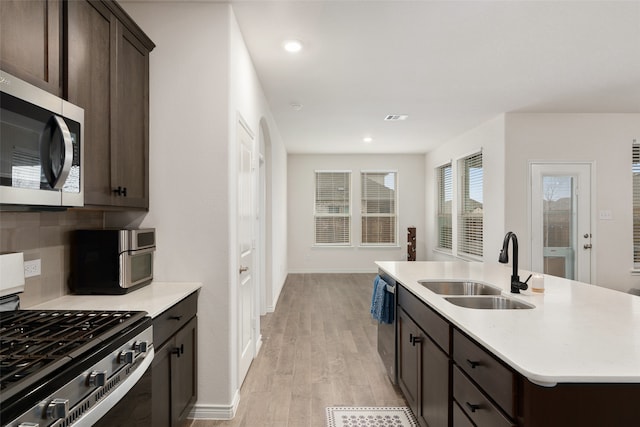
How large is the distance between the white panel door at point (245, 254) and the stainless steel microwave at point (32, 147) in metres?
1.37

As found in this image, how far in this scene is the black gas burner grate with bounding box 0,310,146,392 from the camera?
97 centimetres

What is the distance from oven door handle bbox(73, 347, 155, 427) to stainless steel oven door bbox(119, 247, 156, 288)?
2.25 ft

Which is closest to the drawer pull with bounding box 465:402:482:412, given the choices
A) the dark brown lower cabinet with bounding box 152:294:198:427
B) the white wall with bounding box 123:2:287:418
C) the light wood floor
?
the light wood floor

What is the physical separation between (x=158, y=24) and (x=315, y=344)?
10.4 feet

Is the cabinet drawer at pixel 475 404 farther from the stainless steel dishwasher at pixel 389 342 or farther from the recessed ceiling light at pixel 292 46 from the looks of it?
the recessed ceiling light at pixel 292 46

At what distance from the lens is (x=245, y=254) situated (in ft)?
9.91

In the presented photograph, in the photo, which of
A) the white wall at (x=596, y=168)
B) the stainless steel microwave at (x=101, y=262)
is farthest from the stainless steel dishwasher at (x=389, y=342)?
the white wall at (x=596, y=168)

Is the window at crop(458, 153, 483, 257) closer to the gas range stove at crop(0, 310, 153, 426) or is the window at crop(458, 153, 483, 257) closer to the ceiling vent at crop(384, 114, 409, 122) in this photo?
the ceiling vent at crop(384, 114, 409, 122)

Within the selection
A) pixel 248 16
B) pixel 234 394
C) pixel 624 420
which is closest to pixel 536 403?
pixel 624 420

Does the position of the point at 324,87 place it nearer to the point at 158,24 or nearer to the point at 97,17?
the point at 158,24

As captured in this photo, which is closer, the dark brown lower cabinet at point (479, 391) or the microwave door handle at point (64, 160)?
the dark brown lower cabinet at point (479, 391)

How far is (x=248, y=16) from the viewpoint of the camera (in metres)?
2.56

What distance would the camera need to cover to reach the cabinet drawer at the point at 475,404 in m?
1.21

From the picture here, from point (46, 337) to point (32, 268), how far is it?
2.40 ft
